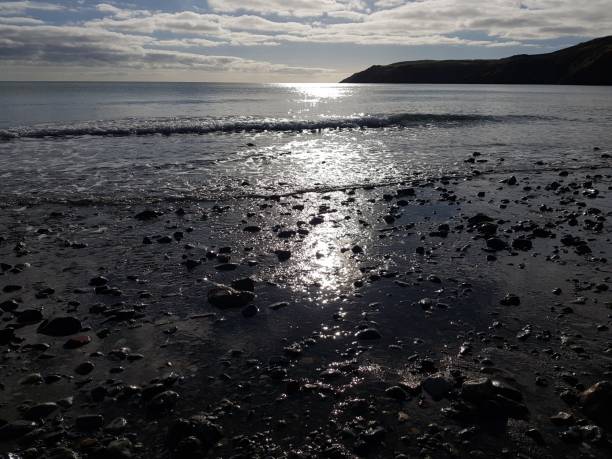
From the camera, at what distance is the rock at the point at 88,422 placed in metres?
4.75

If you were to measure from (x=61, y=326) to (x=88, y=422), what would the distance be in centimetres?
245

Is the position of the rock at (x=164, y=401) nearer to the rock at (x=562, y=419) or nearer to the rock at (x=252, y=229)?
the rock at (x=562, y=419)

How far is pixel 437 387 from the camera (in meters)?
5.34

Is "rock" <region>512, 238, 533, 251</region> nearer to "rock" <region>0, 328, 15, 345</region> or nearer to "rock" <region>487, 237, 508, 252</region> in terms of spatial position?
"rock" <region>487, 237, 508, 252</region>

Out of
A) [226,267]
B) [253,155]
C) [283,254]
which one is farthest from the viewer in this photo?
[253,155]

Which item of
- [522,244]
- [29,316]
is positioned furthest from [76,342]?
[522,244]

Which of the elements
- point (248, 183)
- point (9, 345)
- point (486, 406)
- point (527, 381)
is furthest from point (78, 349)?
point (248, 183)

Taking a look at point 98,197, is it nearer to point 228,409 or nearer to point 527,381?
point 228,409

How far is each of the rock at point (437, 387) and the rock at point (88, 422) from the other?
375cm

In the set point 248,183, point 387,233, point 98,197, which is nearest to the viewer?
point 387,233

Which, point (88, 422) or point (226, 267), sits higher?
point (226, 267)

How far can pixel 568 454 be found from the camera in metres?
4.41

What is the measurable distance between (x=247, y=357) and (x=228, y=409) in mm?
1083

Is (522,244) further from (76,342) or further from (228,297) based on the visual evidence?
(76,342)
